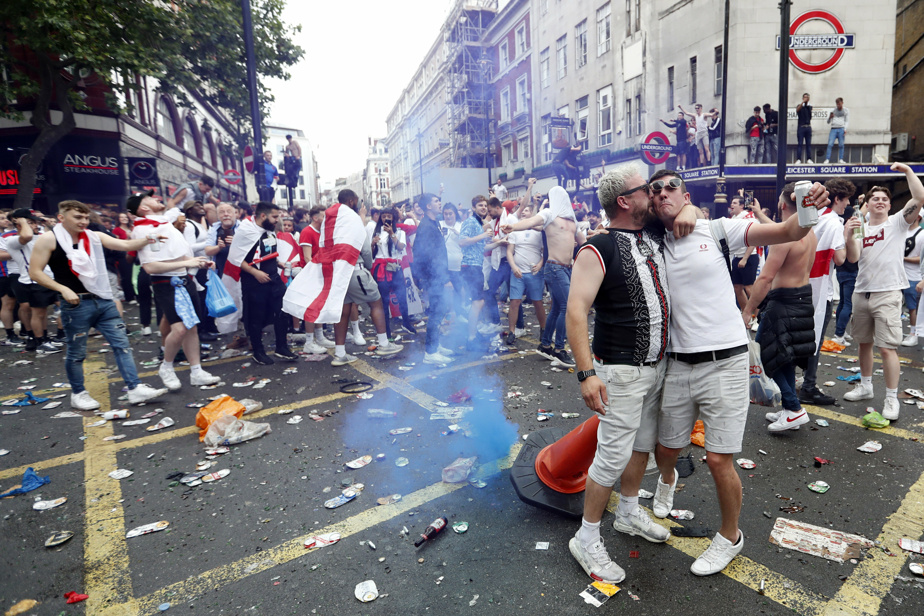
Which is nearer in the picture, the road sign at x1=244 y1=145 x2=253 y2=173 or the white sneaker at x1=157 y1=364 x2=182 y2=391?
the white sneaker at x1=157 y1=364 x2=182 y2=391

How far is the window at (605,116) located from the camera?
74.9 ft

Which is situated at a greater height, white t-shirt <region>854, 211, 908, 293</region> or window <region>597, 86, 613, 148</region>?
window <region>597, 86, 613, 148</region>

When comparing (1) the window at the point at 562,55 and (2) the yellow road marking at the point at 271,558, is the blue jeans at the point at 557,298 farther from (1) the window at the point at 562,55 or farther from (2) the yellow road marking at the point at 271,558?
(1) the window at the point at 562,55

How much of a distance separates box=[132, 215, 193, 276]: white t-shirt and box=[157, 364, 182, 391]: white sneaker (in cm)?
108

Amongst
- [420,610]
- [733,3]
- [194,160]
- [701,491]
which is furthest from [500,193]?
[194,160]

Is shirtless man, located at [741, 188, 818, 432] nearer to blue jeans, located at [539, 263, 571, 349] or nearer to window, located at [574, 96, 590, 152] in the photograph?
blue jeans, located at [539, 263, 571, 349]

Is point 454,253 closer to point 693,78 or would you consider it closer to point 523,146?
point 693,78

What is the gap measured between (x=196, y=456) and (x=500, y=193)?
45.0 ft

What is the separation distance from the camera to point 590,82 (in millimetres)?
Answer: 23953

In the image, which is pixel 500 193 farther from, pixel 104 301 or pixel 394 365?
pixel 104 301

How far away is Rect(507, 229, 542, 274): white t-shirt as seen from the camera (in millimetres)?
6371

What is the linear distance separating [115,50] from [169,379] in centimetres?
1077

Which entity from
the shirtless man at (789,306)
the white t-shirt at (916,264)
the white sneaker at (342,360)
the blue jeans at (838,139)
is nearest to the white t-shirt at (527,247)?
the white sneaker at (342,360)

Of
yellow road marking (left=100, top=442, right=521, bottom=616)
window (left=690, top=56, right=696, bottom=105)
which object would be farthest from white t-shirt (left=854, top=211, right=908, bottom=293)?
window (left=690, top=56, right=696, bottom=105)
